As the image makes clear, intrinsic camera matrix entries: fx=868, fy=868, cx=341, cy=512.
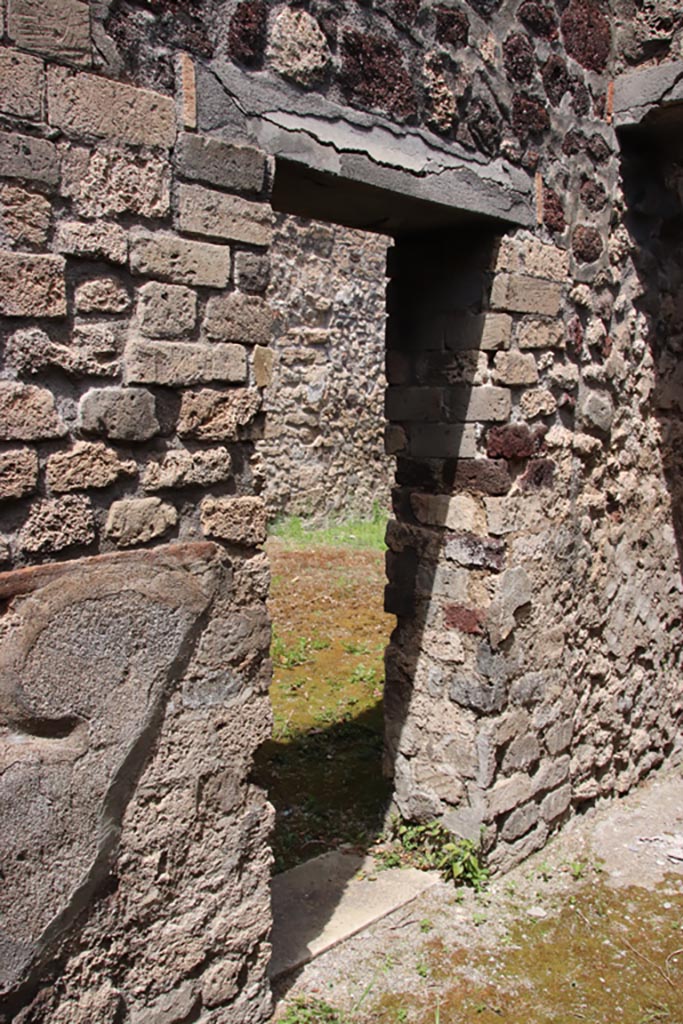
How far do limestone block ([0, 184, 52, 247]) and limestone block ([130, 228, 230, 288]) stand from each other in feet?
0.73

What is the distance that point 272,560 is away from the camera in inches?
297

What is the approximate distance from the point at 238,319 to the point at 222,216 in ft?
0.88

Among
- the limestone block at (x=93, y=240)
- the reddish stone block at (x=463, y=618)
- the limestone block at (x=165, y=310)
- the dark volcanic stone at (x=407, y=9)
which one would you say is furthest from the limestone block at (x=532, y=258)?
the limestone block at (x=93, y=240)

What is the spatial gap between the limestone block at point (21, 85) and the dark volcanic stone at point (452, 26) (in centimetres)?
144

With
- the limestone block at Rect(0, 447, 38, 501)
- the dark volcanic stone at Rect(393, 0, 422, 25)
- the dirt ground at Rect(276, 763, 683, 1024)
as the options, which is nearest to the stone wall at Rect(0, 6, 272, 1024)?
the limestone block at Rect(0, 447, 38, 501)

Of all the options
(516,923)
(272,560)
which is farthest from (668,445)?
(272,560)

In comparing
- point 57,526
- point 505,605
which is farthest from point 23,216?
point 505,605

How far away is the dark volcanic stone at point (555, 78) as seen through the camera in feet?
10.6

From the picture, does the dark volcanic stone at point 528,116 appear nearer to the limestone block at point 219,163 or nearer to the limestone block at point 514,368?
the limestone block at point 514,368

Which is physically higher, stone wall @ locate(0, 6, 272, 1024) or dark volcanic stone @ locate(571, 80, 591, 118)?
dark volcanic stone @ locate(571, 80, 591, 118)

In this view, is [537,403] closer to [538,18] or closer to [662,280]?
[662,280]

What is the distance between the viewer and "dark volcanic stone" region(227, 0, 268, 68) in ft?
7.47

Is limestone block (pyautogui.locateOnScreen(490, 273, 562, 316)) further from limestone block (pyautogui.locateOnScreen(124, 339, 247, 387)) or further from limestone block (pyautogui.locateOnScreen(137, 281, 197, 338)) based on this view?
limestone block (pyautogui.locateOnScreen(137, 281, 197, 338))

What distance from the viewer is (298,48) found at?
95.4 inches
